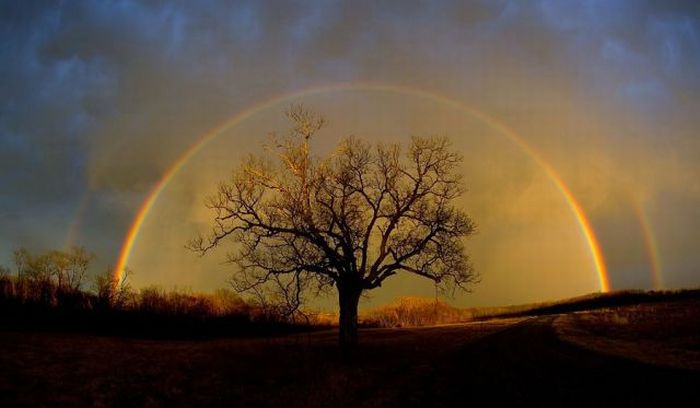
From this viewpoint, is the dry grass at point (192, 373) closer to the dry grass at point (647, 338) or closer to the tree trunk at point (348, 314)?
the tree trunk at point (348, 314)

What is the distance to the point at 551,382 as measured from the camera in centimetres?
1842

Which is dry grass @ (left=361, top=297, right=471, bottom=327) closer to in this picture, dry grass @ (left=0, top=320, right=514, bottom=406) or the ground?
dry grass @ (left=0, top=320, right=514, bottom=406)

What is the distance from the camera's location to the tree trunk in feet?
96.3

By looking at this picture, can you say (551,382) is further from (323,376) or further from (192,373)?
(192,373)

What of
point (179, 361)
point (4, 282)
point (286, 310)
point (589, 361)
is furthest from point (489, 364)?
point (4, 282)

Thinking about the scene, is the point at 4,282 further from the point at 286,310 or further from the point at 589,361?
the point at 589,361

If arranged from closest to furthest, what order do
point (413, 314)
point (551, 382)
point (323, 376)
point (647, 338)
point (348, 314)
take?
1. point (551, 382)
2. point (323, 376)
3. point (348, 314)
4. point (647, 338)
5. point (413, 314)

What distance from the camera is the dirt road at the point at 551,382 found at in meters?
15.5

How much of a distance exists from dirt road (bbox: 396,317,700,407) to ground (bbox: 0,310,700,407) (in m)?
0.03

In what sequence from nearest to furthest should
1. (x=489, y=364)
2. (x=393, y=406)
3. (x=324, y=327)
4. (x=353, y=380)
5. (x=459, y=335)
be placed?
→ (x=393, y=406), (x=353, y=380), (x=489, y=364), (x=459, y=335), (x=324, y=327)

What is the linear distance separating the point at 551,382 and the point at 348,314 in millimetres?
13093

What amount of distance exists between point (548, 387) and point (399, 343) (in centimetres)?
1860

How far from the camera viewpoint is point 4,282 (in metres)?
35.9

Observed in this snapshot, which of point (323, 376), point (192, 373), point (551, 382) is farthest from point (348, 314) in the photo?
point (551, 382)
